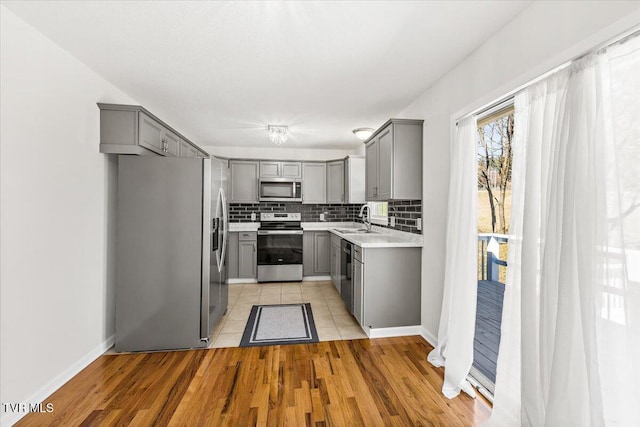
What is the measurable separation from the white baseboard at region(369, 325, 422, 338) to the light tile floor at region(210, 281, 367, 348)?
0.12 metres

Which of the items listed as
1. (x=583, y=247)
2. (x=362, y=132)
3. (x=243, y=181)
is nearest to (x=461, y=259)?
(x=583, y=247)

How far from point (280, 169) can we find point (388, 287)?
3133mm

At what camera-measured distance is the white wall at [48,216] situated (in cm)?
175

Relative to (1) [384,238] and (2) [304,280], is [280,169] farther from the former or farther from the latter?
(1) [384,238]

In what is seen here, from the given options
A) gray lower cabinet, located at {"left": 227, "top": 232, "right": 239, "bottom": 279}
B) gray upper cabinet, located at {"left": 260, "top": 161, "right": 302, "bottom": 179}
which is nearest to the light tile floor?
gray lower cabinet, located at {"left": 227, "top": 232, "right": 239, "bottom": 279}

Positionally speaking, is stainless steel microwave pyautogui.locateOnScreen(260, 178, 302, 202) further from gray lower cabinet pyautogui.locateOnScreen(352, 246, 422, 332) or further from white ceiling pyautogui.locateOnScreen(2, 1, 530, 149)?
gray lower cabinet pyautogui.locateOnScreen(352, 246, 422, 332)

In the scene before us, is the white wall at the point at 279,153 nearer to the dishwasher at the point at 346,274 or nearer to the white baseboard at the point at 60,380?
the dishwasher at the point at 346,274

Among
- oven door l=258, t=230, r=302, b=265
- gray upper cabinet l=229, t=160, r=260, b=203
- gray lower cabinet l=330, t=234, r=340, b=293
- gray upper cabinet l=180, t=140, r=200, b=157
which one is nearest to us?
gray upper cabinet l=180, t=140, r=200, b=157

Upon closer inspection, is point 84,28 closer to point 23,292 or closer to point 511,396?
point 23,292

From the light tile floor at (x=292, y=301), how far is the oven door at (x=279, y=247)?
0.41 meters

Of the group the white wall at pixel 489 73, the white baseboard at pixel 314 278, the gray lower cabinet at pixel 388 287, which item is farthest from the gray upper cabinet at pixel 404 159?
the white baseboard at pixel 314 278

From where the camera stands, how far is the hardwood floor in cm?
180

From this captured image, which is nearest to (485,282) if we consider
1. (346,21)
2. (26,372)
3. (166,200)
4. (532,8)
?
(532,8)

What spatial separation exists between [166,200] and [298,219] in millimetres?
3164
